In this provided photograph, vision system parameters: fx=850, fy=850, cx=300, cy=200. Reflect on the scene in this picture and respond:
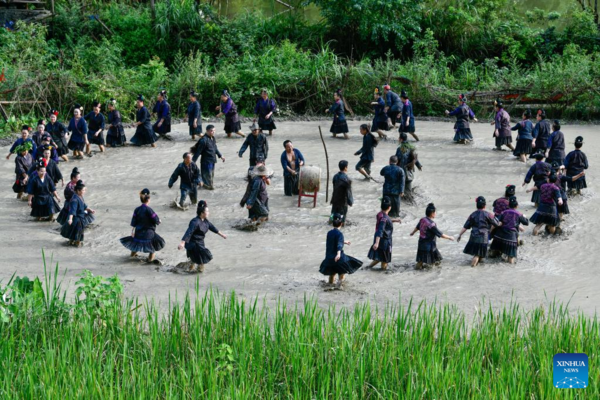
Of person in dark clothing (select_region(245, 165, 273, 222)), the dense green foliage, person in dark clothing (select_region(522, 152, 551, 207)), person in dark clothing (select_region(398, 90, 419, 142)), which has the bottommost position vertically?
person in dark clothing (select_region(245, 165, 273, 222))

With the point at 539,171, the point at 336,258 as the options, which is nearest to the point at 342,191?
the point at 336,258

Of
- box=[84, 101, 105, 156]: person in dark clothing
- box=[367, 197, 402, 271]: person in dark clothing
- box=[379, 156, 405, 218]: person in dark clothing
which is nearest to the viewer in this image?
box=[367, 197, 402, 271]: person in dark clothing

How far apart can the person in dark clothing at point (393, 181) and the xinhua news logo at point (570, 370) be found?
21.6ft

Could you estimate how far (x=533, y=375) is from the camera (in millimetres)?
8383

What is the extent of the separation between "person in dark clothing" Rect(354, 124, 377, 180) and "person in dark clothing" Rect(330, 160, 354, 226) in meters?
2.18

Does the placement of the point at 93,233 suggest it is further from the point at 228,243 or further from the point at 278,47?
the point at 278,47

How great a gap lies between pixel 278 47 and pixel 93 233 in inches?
548

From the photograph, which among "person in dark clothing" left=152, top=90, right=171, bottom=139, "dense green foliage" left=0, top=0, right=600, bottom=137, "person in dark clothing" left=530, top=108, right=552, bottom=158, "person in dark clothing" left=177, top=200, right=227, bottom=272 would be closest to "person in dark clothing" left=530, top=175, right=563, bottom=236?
"person in dark clothing" left=530, top=108, right=552, bottom=158

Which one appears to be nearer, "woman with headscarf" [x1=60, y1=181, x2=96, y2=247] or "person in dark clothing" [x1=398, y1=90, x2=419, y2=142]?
"woman with headscarf" [x1=60, y1=181, x2=96, y2=247]

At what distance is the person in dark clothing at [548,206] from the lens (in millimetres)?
13922

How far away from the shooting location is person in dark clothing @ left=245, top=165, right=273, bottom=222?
14.3 metres

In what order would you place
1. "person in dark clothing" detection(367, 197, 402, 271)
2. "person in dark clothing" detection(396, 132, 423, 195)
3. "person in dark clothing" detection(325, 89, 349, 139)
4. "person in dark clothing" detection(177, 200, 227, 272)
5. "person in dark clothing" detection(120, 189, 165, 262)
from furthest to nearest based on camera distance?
"person in dark clothing" detection(325, 89, 349, 139), "person in dark clothing" detection(396, 132, 423, 195), "person in dark clothing" detection(120, 189, 165, 262), "person in dark clothing" detection(367, 197, 402, 271), "person in dark clothing" detection(177, 200, 227, 272)

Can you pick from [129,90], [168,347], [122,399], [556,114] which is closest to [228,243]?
[168,347]

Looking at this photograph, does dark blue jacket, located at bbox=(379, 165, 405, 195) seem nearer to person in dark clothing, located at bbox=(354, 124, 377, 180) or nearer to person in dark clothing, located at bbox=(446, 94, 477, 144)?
person in dark clothing, located at bbox=(354, 124, 377, 180)
